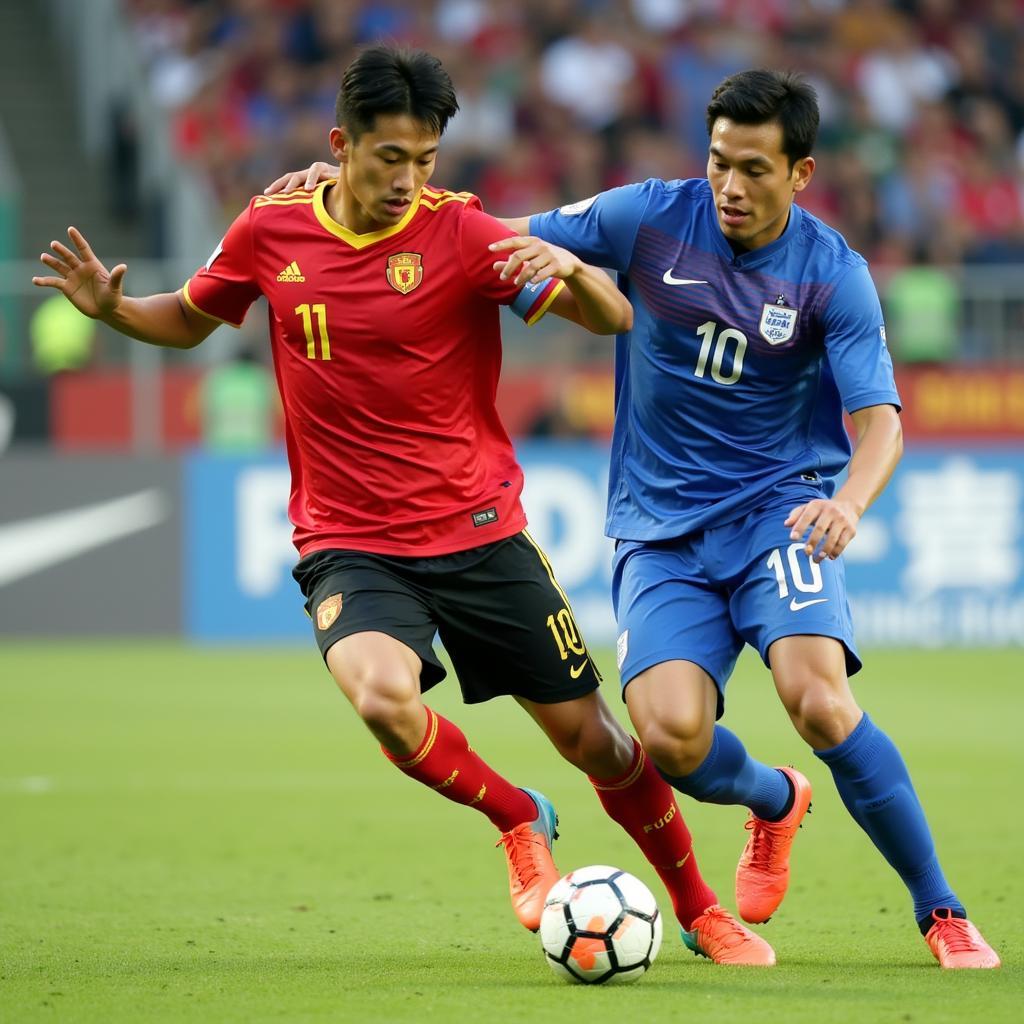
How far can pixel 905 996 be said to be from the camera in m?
4.74

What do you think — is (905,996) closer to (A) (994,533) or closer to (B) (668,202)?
(B) (668,202)

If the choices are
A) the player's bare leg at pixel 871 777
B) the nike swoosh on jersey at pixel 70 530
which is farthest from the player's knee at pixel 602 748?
the nike swoosh on jersey at pixel 70 530

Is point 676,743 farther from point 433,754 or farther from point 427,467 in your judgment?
point 427,467

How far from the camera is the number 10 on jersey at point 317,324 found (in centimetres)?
552

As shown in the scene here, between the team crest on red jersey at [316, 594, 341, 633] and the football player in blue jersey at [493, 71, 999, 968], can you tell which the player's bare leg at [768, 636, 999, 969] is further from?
the team crest on red jersey at [316, 594, 341, 633]

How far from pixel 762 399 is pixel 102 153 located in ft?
58.1

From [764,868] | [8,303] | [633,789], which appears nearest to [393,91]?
[633,789]

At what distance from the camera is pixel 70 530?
15.0m

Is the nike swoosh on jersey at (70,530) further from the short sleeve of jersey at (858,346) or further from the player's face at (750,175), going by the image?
the short sleeve of jersey at (858,346)

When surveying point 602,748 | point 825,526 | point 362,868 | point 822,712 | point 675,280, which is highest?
point 675,280

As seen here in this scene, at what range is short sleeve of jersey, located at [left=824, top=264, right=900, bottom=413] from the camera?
5.24m

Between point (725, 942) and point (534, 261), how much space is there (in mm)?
1952

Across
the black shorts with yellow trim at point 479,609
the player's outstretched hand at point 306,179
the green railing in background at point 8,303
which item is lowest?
the black shorts with yellow trim at point 479,609

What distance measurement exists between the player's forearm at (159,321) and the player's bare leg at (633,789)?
152 centimetres
